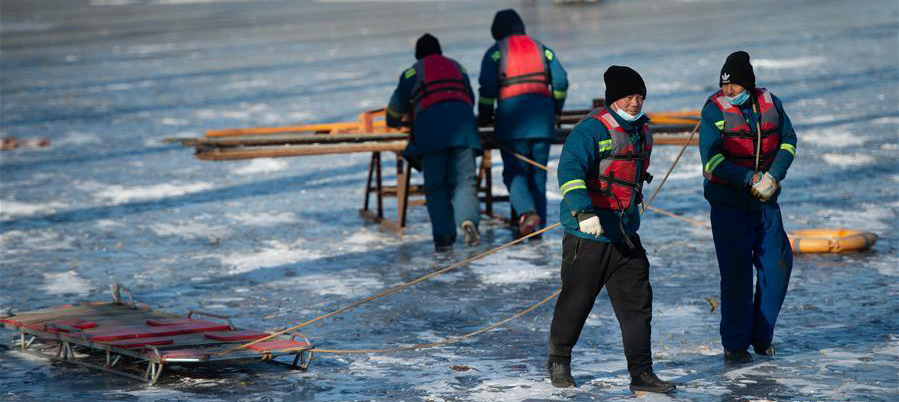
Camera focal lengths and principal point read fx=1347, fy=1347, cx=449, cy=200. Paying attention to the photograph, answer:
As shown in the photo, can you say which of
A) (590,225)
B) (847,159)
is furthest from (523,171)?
(847,159)

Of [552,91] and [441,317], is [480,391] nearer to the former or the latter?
[441,317]

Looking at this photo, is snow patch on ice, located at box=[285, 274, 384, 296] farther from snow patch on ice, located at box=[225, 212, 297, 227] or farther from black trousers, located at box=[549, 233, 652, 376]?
black trousers, located at box=[549, 233, 652, 376]

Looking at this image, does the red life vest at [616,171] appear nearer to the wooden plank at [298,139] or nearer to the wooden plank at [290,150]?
the wooden plank at [290,150]

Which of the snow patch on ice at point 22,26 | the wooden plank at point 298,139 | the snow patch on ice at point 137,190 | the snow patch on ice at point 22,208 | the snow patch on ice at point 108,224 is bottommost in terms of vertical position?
the snow patch on ice at point 108,224

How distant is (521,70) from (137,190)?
4.80 meters

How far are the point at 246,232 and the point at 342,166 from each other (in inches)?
135

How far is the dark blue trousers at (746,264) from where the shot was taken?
6.84 m

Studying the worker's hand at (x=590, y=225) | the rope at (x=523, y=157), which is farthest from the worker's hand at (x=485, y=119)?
the worker's hand at (x=590, y=225)

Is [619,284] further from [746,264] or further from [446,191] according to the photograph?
[446,191]

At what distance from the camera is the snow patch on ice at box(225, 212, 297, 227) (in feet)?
37.7

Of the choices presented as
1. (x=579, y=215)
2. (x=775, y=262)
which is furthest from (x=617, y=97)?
(x=775, y=262)

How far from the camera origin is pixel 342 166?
1444 centimetres

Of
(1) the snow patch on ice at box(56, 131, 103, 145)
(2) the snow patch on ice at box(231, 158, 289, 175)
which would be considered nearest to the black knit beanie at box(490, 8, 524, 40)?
(2) the snow patch on ice at box(231, 158, 289, 175)

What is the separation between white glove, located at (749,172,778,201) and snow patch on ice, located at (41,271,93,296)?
469 cm
